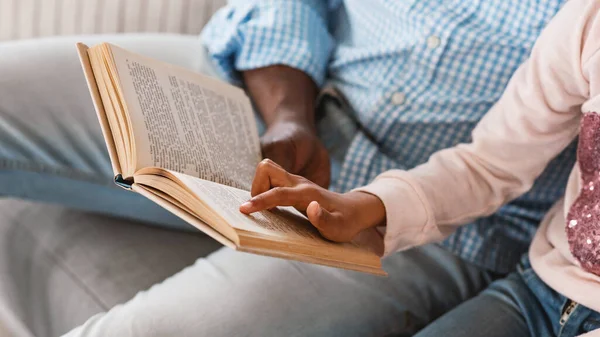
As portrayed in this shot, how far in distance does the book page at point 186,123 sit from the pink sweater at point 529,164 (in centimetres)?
14

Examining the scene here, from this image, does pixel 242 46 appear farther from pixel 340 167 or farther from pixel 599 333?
pixel 599 333

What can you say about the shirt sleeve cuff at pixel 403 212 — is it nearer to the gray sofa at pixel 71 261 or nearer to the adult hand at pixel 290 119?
the adult hand at pixel 290 119

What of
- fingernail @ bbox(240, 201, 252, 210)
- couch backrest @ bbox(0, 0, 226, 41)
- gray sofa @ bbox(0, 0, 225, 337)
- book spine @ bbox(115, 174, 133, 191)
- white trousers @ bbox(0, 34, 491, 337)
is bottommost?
gray sofa @ bbox(0, 0, 225, 337)

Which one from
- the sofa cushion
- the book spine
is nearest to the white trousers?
the sofa cushion

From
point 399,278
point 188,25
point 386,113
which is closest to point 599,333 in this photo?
point 399,278

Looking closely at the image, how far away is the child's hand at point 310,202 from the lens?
54cm

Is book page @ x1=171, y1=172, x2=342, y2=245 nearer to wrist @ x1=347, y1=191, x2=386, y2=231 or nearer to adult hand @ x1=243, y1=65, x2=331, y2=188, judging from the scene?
wrist @ x1=347, y1=191, x2=386, y2=231

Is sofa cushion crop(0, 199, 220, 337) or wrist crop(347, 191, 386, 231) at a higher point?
wrist crop(347, 191, 386, 231)

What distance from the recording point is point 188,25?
3.65 ft

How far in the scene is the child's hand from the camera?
1.77ft

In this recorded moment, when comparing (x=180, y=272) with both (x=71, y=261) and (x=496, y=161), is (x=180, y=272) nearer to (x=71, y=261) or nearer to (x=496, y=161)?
(x=71, y=261)

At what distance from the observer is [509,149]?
69 centimetres

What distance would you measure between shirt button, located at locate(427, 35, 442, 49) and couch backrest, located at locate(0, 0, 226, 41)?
1.43 feet

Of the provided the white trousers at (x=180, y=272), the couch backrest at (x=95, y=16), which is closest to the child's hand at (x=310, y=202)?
the white trousers at (x=180, y=272)
